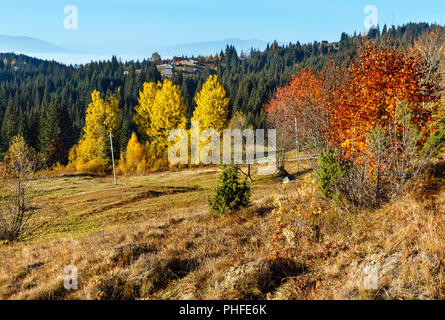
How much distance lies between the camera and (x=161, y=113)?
37.8 metres

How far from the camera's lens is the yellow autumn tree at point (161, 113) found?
3750 cm

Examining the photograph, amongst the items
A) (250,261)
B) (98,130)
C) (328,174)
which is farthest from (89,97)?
(250,261)

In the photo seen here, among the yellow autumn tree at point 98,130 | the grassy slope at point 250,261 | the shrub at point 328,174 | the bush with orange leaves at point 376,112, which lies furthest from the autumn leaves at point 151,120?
the shrub at point 328,174

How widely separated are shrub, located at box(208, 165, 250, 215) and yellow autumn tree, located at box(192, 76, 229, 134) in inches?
924

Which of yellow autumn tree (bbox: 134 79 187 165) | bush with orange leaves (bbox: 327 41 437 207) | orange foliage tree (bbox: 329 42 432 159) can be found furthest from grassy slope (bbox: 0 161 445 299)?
yellow autumn tree (bbox: 134 79 187 165)

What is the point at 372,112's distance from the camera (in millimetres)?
11648

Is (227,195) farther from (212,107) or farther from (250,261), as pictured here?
(212,107)

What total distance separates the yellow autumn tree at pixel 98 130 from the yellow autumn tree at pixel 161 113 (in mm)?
5342

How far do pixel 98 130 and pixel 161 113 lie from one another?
12.7 metres

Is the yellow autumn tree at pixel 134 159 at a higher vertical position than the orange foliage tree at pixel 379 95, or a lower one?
lower

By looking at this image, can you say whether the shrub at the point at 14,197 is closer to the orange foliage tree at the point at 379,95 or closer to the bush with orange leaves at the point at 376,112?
the bush with orange leaves at the point at 376,112
